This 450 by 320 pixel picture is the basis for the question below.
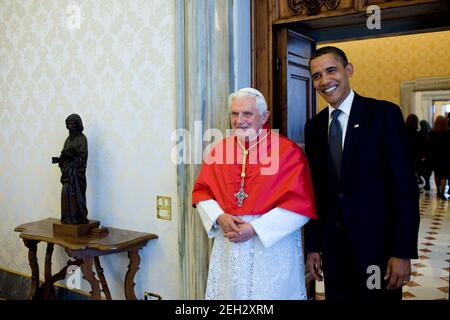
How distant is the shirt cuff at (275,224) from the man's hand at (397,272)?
43 cm

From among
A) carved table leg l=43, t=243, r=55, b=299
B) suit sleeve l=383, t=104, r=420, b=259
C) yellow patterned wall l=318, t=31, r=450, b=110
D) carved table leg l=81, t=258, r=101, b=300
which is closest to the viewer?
suit sleeve l=383, t=104, r=420, b=259

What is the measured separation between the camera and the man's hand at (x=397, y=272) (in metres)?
1.92

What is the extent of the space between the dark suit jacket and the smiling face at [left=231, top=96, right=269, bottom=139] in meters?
0.43

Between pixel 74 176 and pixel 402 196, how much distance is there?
7.28 ft

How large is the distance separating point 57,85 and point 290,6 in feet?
6.61

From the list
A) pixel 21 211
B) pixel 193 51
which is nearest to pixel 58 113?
pixel 21 211

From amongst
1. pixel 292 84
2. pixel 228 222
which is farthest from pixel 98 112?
pixel 228 222

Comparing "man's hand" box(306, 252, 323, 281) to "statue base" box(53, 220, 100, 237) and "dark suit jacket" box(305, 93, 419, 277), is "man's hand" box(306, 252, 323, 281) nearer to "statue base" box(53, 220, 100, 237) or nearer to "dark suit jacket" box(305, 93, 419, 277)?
"dark suit jacket" box(305, 93, 419, 277)

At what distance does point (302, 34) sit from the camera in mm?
3107

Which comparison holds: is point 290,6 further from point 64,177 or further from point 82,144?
point 64,177

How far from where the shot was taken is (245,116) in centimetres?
221

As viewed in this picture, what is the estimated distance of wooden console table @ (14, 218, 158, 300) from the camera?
2895 millimetres

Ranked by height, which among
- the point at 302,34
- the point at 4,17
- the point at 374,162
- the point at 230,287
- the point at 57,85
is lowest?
the point at 230,287

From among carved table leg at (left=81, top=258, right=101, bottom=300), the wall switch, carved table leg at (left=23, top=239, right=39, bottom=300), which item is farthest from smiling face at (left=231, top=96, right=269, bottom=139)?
carved table leg at (left=23, top=239, right=39, bottom=300)
